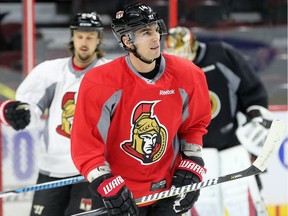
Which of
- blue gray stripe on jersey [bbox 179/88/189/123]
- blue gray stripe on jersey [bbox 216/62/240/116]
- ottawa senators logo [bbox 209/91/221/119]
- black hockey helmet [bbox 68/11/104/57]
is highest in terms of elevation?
black hockey helmet [bbox 68/11/104/57]

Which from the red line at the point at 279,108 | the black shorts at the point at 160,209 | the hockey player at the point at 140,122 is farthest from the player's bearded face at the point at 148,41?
the red line at the point at 279,108

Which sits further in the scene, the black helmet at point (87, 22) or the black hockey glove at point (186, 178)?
the black helmet at point (87, 22)

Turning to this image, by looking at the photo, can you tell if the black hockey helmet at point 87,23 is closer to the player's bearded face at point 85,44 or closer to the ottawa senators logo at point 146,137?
the player's bearded face at point 85,44

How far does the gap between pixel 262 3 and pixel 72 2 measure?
1084 mm

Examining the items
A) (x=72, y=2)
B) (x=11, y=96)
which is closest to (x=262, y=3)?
(x=72, y=2)

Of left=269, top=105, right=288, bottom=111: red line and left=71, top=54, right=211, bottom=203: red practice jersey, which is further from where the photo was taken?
left=269, top=105, right=288, bottom=111: red line

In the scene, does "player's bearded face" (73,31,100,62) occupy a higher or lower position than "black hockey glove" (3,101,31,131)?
higher

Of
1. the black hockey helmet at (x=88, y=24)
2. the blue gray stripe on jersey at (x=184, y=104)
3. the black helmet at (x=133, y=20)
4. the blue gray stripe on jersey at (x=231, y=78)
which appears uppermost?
the black helmet at (x=133, y=20)

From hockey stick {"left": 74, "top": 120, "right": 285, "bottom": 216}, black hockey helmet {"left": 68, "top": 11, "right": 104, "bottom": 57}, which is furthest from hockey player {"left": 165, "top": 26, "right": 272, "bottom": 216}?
hockey stick {"left": 74, "top": 120, "right": 285, "bottom": 216}

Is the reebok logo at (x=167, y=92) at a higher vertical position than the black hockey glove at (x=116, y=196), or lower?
higher

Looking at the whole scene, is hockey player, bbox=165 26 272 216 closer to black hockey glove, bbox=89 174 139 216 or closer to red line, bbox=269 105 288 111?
red line, bbox=269 105 288 111

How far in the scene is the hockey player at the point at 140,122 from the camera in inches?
103

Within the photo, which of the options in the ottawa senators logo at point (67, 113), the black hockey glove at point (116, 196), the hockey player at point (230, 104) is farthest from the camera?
the hockey player at point (230, 104)

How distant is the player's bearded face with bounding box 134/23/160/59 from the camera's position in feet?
8.77
